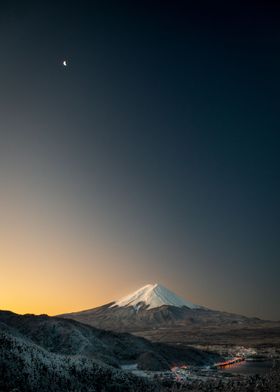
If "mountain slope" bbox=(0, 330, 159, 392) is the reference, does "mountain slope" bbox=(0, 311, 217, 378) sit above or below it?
above

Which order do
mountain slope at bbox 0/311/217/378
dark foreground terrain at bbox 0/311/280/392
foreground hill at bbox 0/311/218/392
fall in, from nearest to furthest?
dark foreground terrain at bbox 0/311/280/392, foreground hill at bbox 0/311/218/392, mountain slope at bbox 0/311/217/378

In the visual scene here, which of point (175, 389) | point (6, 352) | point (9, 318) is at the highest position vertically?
point (9, 318)

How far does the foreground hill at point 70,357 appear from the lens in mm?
54188

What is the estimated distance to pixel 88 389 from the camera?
58.5 m

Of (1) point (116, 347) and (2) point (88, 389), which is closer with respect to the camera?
(2) point (88, 389)

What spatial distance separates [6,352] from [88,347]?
166 ft

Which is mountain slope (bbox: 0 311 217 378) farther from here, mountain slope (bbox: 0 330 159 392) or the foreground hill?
mountain slope (bbox: 0 330 159 392)

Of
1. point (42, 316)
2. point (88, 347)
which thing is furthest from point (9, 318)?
point (88, 347)

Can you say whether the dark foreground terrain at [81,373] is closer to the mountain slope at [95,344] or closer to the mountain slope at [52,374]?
the mountain slope at [52,374]

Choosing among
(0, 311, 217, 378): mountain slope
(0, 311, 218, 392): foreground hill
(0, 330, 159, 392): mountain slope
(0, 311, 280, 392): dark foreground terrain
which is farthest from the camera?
(0, 311, 217, 378): mountain slope

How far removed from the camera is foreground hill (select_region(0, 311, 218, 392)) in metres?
54.2

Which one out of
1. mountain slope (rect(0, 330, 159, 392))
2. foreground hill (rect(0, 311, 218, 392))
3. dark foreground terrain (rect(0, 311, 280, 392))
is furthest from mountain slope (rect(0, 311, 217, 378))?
mountain slope (rect(0, 330, 159, 392))

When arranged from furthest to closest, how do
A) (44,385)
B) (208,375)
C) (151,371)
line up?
1. (151,371)
2. (208,375)
3. (44,385)

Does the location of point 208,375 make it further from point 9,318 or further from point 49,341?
point 9,318
